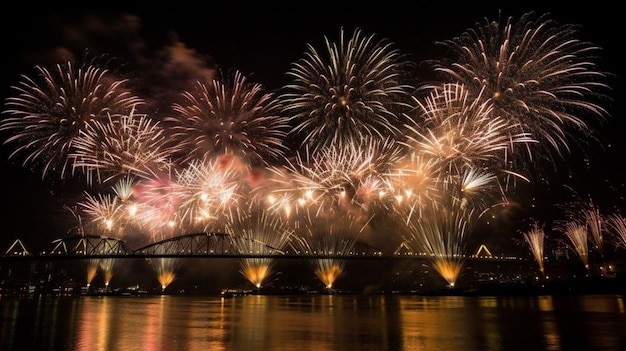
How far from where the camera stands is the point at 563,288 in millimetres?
77938

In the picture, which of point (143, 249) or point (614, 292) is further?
point (143, 249)

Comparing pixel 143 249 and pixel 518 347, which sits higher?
pixel 143 249

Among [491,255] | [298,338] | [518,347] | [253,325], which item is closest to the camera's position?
[518,347]

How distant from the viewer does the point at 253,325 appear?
94.2 ft

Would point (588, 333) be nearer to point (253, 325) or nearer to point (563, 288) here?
point (253, 325)

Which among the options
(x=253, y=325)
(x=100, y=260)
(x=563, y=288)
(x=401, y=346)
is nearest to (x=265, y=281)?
(x=100, y=260)

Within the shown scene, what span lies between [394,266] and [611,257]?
51903 mm

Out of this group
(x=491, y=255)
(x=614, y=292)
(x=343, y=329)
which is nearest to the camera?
(x=343, y=329)

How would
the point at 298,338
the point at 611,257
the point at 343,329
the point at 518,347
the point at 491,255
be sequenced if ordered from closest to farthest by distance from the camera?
the point at 518,347
the point at 298,338
the point at 343,329
the point at 611,257
the point at 491,255

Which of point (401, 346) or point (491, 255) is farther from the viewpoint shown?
point (491, 255)

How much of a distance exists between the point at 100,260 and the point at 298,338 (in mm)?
134412

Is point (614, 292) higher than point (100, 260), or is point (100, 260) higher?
point (100, 260)

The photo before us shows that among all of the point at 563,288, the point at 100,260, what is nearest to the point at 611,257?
the point at 563,288

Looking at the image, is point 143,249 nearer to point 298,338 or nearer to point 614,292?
point 614,292
